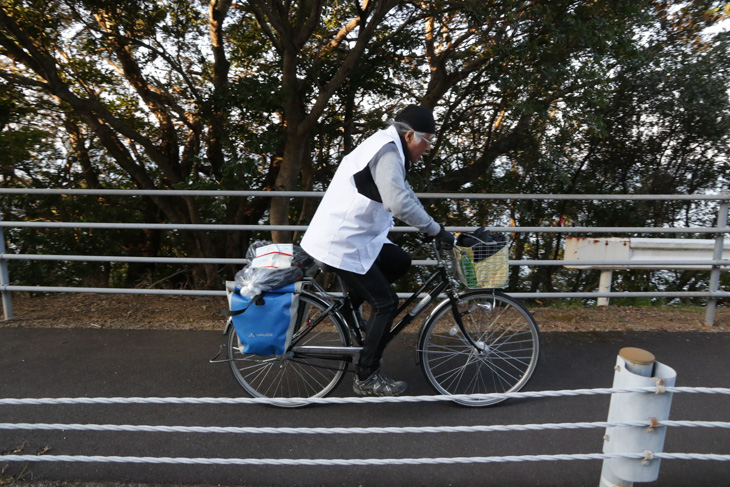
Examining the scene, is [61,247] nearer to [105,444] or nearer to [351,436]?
[105,444]

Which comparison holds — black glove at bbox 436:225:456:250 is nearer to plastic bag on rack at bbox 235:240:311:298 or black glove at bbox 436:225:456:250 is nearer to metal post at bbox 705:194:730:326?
plastic bag on rack at bbox 235:240:311:298

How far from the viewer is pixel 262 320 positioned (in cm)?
312

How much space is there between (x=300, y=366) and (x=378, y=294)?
942mm

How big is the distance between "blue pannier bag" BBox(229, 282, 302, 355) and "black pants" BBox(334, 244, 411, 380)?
41 centimetres

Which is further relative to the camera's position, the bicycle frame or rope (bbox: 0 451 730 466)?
the bicycle frame

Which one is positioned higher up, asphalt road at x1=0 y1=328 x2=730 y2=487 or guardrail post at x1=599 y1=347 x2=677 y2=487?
guardrail post at x1=599 y1=347 x2=677 y2=487

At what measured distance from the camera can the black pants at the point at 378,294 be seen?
10.3 ft

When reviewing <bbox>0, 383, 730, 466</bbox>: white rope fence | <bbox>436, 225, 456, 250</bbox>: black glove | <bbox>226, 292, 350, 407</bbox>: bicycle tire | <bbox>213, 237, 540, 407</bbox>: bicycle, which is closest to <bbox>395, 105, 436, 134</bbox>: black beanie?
<bbox>436, 225, 456, 250</bbox>: black glove

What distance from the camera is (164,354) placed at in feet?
13.6

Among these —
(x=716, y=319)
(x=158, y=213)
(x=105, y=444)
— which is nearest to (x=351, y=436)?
(x=105, y=444)

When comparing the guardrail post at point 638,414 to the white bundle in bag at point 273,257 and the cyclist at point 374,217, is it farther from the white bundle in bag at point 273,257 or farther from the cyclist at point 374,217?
the white bundle in bag at point 273,257

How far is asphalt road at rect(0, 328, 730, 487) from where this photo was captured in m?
2.75

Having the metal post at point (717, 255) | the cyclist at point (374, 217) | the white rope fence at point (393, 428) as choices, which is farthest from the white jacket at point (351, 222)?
the metal post at point (717, 255)

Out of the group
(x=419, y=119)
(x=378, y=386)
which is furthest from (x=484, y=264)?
(x=378, y=386)
